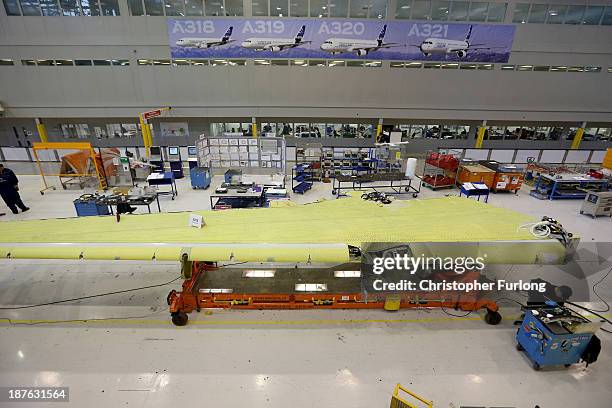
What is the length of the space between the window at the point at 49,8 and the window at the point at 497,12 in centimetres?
2586

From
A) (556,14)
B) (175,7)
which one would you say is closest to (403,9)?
(556,14)

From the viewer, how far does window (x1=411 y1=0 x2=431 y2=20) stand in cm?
1759

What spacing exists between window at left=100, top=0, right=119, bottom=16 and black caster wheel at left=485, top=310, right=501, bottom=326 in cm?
2295

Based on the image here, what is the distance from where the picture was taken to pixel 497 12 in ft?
59.4

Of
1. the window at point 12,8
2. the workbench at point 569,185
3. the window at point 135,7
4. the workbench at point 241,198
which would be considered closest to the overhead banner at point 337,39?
the window at point 135,7

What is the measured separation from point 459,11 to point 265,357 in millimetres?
21872

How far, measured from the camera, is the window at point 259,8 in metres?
17.1

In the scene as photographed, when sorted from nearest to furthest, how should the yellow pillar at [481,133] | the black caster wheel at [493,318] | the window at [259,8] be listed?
the black caster wheel at [493,318], the window at [259,8], the yellow pillar at [481,133]

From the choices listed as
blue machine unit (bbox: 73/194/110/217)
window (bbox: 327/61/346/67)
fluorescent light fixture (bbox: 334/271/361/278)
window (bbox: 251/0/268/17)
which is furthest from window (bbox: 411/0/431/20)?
blue machine unit (bbox: 73/194/110/217)

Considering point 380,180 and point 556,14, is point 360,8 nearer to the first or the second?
point 380,180

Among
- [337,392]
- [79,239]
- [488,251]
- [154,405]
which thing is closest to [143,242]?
[79,239]

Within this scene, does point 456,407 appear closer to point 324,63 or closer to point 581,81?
point 324,63

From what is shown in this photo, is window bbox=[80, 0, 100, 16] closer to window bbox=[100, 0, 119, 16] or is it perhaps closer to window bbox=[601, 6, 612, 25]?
window bbox=[100, 0, 119, 16]

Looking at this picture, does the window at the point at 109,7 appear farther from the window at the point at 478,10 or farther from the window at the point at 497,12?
the window at the point at 497,12
